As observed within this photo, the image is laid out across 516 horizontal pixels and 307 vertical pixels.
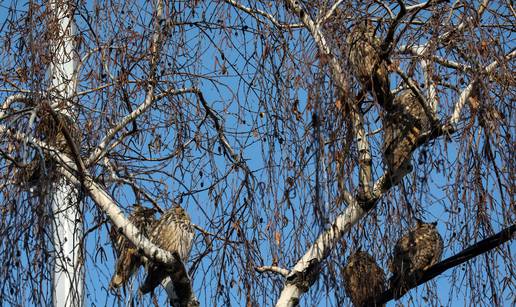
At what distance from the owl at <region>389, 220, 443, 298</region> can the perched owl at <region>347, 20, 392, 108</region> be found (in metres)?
0.71

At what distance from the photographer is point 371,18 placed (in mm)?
4988

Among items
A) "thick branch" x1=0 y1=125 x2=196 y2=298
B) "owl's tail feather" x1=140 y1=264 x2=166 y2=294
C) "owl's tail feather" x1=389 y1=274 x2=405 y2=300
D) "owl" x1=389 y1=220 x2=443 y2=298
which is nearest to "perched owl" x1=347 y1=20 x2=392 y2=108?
"owl" x1=389 y1=220 x2=443 y2=298

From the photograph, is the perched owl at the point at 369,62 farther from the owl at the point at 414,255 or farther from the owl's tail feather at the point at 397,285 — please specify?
the owl's tail feather at the point at 397,285

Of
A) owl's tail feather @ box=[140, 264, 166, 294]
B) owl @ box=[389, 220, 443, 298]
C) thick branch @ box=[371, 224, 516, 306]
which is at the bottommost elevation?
thick branch @ box=[371, 224, 516, 306]

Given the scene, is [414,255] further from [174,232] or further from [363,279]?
[174,232]

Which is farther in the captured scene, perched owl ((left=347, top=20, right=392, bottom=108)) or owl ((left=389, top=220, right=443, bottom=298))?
owl ((left=389, top=220, right=443, bottom=298))

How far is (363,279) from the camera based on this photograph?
5336 mm

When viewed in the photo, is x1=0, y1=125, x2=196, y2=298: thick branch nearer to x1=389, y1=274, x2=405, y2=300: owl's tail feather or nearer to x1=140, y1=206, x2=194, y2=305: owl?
x1=140, y1=206, x2=194, y2=305: owl

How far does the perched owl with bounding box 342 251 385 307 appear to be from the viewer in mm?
5121

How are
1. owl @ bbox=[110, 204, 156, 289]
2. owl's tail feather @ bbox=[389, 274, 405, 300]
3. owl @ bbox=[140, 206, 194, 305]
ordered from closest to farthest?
owl's tail feather @ bbox=[389, 274, 405, 300], owl @ bbox=[110, 204, 156, 289], owl @ bbox=[140, 206, 194, 305]

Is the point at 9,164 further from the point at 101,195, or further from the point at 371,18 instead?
the point at 371,18

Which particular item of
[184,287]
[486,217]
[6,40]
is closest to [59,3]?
[6,40]

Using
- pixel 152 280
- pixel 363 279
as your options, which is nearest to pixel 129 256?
pixel 152 280

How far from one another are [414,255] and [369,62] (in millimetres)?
1505
